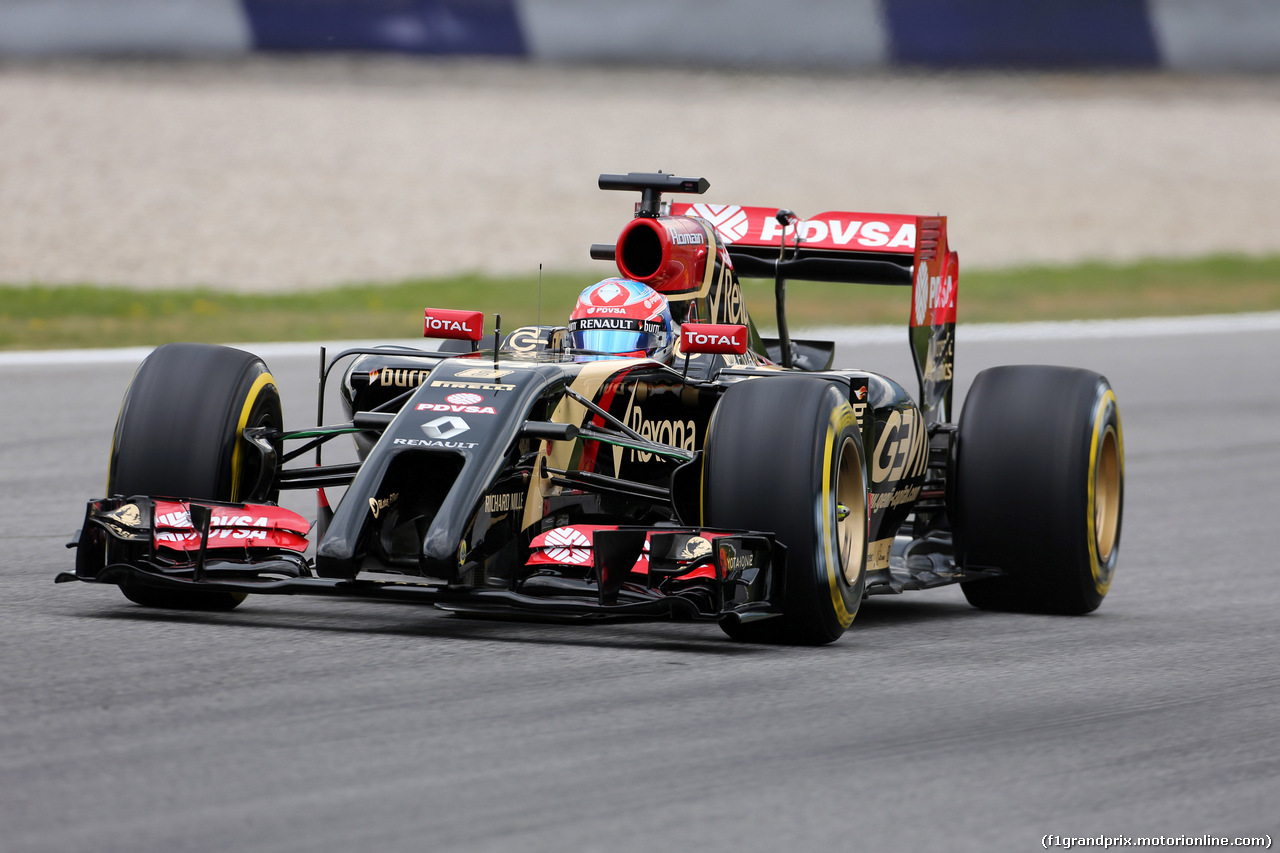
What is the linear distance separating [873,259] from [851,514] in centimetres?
255

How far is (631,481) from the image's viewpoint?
799 cm

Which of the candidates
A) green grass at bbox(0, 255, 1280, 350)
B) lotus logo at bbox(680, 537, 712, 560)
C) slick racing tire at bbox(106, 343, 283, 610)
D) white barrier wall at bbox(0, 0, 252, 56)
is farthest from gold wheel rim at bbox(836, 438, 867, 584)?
white barrier wall at bbox(0, 0, 252, 56)

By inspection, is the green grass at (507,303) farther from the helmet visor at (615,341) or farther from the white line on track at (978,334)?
the helmet visor at (615,341)

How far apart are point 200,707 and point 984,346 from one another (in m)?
17.3

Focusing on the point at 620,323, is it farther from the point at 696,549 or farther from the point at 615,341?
the point at 696,549

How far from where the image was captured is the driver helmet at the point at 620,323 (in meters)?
8.41

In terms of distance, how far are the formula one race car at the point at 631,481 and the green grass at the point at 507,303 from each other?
12.7 meters

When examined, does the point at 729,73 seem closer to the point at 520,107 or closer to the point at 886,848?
the point at 520,107

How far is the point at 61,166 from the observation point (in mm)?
30516

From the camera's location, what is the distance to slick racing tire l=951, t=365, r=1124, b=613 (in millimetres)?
8531

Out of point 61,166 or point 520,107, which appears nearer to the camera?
point 61,166

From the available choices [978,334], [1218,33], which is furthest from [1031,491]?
[1218,33]

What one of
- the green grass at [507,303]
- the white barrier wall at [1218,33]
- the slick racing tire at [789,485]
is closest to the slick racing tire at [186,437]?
the slick racing tire at [789,485]

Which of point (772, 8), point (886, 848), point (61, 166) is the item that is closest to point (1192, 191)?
Answer: point (772, 8)
